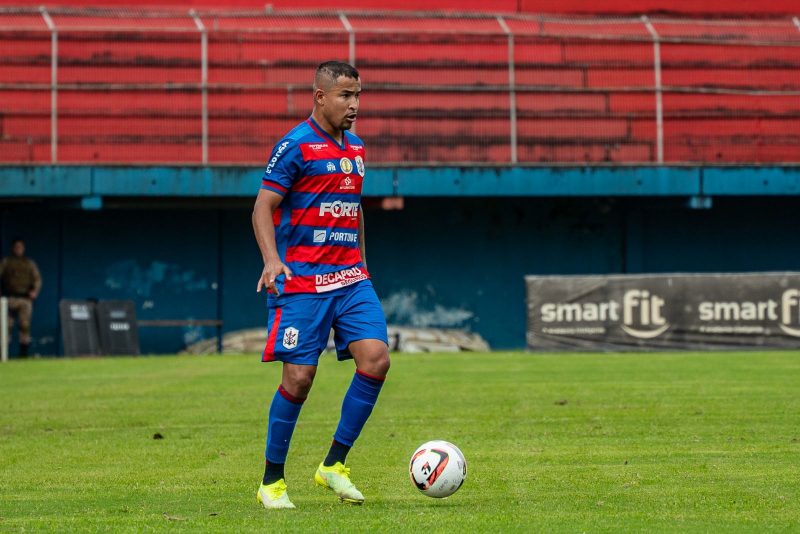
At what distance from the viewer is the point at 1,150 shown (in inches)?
1168

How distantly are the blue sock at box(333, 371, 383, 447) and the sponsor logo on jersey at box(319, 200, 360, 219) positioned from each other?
0.87 meters

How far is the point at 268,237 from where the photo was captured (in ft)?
24.0

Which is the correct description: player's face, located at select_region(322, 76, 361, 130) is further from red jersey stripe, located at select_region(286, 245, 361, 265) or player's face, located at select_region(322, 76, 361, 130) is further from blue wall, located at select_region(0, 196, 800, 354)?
blue wall, located at select_region(0, 196, 800, 354)

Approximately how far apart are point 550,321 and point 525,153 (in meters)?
6.76

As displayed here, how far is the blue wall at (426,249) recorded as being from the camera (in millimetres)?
31172

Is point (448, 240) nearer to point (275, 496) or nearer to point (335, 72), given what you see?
point (335, 72)

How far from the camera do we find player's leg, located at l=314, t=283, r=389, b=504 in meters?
7.41

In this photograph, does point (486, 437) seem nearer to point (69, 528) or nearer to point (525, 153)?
point (69, 528)

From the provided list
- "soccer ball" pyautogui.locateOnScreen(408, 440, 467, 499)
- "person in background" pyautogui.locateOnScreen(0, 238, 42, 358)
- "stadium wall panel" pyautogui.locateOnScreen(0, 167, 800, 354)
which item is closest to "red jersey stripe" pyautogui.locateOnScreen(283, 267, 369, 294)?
"soccer ball" pyautogui.locateOnScreen(408, 440, 467, 499)

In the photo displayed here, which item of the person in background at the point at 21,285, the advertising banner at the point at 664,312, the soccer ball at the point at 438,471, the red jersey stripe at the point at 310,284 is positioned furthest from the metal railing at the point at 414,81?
the soccer ball at the point at 438,471

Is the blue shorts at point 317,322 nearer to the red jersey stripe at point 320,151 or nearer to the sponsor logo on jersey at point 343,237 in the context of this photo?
the sponsor logo on jersey at point 343,237

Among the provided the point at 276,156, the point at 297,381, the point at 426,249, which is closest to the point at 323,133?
the point at 276,156

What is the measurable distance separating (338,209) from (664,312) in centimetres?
1793

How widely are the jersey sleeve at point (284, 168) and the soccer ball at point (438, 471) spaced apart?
1575 mm
